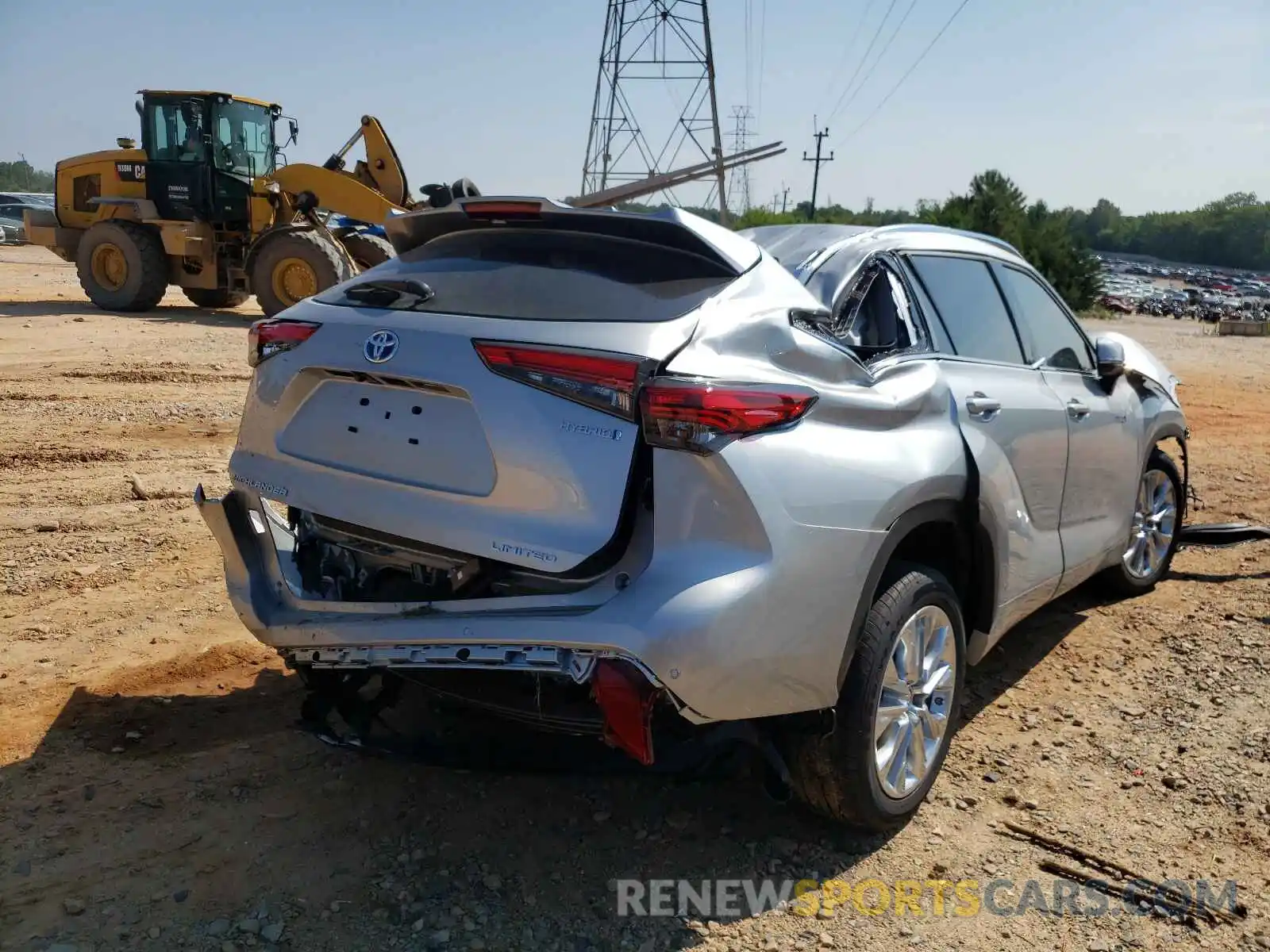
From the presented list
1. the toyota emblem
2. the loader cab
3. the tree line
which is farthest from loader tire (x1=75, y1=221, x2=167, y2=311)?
the tree line

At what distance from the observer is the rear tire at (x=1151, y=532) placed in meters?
5.46

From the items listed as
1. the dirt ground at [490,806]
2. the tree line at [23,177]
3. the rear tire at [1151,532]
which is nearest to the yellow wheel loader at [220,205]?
the dirt ground at [490,806]

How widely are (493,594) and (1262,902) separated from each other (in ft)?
7.58

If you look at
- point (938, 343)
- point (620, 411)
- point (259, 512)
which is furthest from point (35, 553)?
point (938, 343)

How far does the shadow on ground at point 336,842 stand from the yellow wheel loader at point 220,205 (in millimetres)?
12616

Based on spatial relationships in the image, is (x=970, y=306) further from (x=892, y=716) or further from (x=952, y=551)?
(x=892, y=716)

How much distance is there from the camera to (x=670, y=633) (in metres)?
2.56

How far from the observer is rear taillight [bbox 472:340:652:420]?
2.70 meters

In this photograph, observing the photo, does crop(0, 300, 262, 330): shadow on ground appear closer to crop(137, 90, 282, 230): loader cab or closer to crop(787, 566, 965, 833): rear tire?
crop(137, 90, 282, 230): loader cab

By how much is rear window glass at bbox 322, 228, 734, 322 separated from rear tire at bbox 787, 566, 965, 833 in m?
1.06

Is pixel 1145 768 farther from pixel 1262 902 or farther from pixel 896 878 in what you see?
pixel 896 878

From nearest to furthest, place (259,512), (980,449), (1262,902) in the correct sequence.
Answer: (1262,902) → (259,512) → (980,449)

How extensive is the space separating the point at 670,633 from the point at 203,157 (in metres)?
16.7

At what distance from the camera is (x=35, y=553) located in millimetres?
5551
